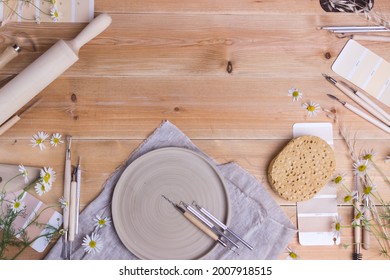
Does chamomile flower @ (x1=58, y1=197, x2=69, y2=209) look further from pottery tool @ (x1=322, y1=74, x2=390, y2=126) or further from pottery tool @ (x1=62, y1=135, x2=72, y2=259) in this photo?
pottery tool @ (x1=322, y1=74, x2=390, y2=126)

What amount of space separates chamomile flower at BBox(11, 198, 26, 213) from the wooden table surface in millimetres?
64

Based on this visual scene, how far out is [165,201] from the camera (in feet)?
3.36

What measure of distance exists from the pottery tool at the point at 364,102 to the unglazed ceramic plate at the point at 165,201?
1.20 ft

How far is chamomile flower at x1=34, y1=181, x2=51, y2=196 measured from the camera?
3.34 ft

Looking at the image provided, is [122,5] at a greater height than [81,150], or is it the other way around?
[122,5]

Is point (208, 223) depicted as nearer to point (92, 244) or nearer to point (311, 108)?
point (92, 244)

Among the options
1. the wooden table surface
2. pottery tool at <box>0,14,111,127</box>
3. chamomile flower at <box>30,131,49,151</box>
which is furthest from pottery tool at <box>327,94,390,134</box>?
chamomile flower at <box>30,131,49,151</box>

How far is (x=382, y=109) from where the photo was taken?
1.08 meters

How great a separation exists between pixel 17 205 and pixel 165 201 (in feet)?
1.09

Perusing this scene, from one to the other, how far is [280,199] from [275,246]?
0.36 feet

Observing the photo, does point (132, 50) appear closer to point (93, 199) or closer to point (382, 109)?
point (93, 199)

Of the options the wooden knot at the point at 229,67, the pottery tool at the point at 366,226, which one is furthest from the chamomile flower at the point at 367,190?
the wooden knot at the point at 229,67

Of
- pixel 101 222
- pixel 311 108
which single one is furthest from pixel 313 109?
pixel 101 222
